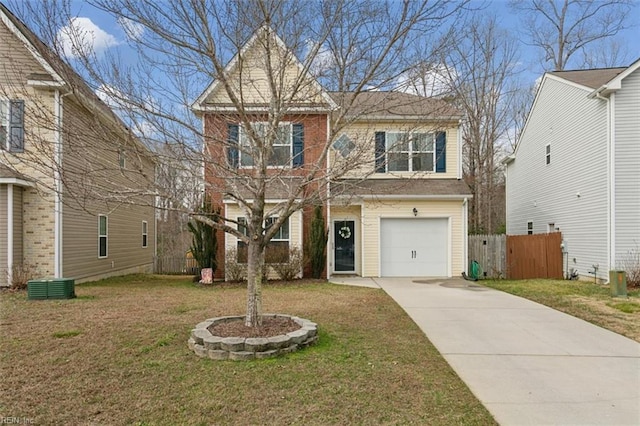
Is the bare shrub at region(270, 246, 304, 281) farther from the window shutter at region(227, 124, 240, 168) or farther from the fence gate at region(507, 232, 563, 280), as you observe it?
the fence gate at region(507, 232, 563, 280)

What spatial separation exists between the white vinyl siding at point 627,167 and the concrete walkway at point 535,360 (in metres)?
4.87

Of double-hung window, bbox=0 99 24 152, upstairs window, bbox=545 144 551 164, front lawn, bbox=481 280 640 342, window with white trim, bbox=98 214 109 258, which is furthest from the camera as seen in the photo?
upstairs window, bbox=545 144 551 164

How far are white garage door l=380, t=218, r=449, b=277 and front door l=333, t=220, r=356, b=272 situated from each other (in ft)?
3.47

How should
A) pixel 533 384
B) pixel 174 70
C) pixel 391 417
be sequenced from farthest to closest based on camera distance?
pixel 174 70 → pixel 533 384 → pixel 391 417

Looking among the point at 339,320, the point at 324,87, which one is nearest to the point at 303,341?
the point at 339,320

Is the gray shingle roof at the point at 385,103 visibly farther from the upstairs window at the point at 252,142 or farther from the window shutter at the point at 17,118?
the window shutter at the point at 17,118

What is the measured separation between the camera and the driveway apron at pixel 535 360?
3924 mm

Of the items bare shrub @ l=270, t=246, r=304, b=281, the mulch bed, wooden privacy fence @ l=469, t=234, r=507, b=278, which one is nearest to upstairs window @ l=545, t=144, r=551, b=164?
wooden privacy fence @ l=469, t=234, r=507, b=278

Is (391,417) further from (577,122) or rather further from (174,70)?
(577,122)

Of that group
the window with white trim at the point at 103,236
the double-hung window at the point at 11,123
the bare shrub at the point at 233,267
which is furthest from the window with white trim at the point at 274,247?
the double-hung window at the point at 11,123

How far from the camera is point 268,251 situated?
13.2 meters

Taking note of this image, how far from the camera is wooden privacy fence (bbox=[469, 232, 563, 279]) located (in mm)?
14664

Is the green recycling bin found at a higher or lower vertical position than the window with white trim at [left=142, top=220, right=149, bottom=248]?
lower

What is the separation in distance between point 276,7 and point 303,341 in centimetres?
439
